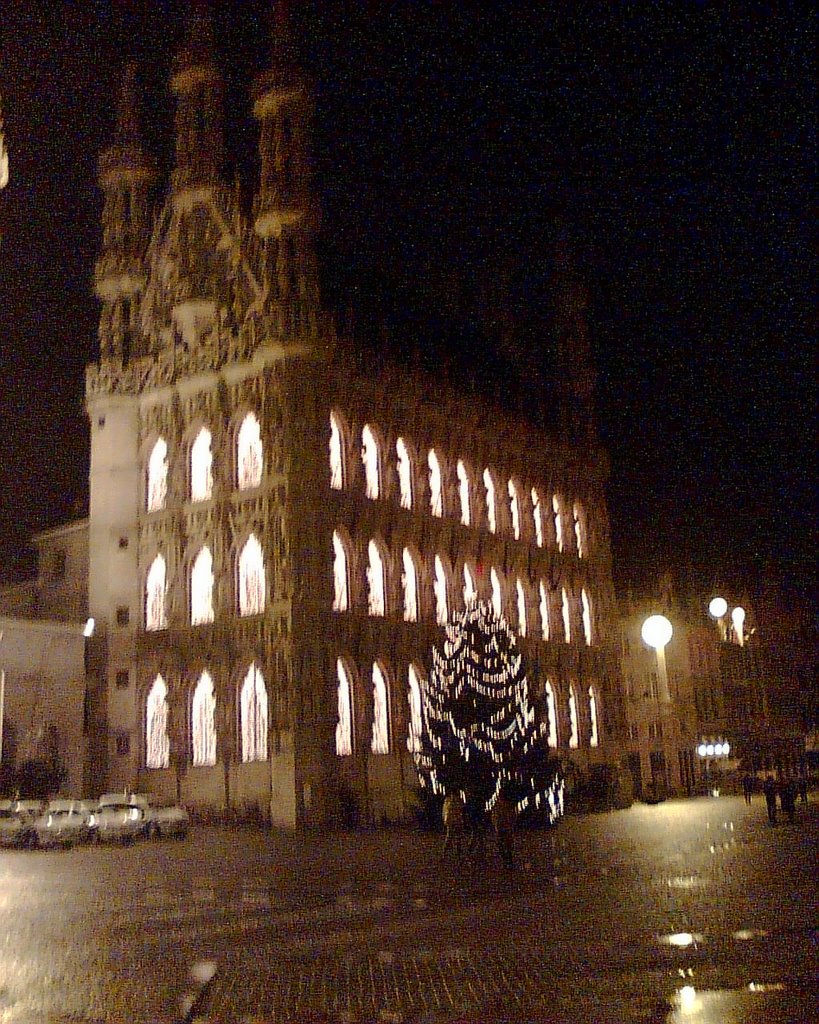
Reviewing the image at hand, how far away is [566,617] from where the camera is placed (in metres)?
64.7

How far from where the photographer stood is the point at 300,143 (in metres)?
50.9

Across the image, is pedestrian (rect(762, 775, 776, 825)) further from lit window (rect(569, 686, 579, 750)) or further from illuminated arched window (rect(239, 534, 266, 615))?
lit window (rect(569, 686, 579, 750))

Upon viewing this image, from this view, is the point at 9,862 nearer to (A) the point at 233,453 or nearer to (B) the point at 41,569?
(A) the point at 233,453

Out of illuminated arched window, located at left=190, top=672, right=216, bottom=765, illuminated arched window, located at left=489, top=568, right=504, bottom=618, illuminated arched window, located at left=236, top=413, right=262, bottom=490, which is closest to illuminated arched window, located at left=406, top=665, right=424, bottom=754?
illuminated arched window, located at left=190, top=672, right=216, bottom=765

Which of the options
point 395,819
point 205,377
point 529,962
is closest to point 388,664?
point 395,819

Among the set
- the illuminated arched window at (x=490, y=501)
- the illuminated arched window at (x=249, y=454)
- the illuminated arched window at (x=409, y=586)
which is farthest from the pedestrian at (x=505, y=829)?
the illuminated arched window at (x=490, y=501)

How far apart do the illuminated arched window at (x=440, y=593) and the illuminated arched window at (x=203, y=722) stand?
34.0 ft

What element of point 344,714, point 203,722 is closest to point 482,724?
point 344,714

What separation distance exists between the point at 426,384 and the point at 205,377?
9.86 meters

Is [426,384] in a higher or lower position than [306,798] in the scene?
higher

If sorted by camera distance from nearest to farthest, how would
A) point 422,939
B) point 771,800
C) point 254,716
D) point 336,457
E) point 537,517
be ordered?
point 422,939 < point 771,800 < point 254,716 < point 336,457 < point 537,517

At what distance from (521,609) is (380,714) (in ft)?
45.8

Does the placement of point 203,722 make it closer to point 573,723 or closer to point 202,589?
point 202,589

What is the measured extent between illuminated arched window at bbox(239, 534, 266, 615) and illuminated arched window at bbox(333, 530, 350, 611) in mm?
2791
